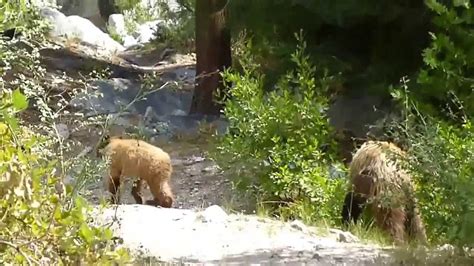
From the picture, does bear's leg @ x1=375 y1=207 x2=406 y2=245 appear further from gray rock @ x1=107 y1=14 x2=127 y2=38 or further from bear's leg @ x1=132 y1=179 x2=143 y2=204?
gray rock @ x1=107 y1=14 x2=127 y2=38

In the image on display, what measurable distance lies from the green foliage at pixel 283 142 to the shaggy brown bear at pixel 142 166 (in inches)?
25.6

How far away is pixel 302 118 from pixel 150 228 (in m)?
2.26

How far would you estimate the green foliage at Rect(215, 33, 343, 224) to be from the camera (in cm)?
794

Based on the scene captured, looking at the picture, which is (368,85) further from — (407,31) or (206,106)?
(206,106)

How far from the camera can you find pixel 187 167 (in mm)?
11477

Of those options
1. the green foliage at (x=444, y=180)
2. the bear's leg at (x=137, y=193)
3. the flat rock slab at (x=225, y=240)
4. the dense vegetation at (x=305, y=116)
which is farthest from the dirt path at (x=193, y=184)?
the green foliage at (x=444, y=180)

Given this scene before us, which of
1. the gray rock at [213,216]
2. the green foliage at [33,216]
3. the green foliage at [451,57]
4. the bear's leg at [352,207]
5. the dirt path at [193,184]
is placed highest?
the green foliage at [451,57]

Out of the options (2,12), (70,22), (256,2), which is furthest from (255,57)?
(70,22)

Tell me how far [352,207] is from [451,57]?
6.09 ft

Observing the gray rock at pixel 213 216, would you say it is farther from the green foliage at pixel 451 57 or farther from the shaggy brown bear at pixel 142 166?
the green foliage at pixel 451 57

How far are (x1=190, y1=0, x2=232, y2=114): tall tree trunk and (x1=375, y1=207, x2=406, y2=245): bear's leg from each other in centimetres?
772

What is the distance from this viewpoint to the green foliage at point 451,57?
763 centimetres

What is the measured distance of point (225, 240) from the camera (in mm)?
5961

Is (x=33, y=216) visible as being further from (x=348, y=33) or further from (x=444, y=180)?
(x=348, y=33)
